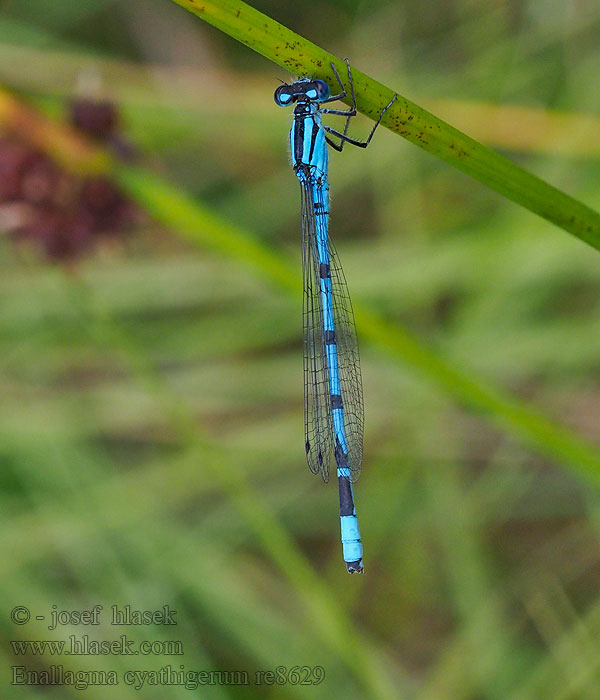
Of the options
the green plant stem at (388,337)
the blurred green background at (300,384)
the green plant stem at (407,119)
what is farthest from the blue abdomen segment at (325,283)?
the green plant stem at (407,119)

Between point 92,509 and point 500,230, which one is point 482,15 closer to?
point 500,230

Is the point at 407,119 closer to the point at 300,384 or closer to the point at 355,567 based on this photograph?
the point at 355,567

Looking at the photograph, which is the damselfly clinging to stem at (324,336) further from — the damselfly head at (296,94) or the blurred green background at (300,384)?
the blurred green background at (300,384)

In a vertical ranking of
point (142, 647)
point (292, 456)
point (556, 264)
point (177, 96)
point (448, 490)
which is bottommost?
point (142, 647)

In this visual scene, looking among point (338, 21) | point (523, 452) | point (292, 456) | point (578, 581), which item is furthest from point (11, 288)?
point (578, 581)

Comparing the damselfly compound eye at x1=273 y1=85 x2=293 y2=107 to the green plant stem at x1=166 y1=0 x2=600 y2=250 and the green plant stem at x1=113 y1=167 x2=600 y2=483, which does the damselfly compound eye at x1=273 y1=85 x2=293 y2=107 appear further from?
the green plant stem at x1=166 y1=0 x2=600 y2=250

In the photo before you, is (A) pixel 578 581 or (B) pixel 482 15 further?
(B) pixel 482 15
